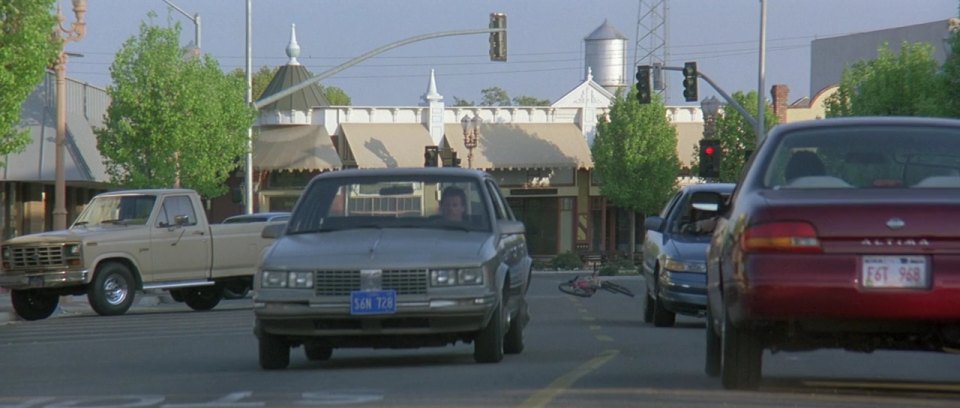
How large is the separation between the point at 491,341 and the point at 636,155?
183 feet

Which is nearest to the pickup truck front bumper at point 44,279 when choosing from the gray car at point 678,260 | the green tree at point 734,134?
the gray car at point 678,260

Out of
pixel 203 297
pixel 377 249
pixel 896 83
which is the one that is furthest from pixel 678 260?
pixel 896 83

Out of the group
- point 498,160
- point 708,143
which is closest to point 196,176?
point 708,143

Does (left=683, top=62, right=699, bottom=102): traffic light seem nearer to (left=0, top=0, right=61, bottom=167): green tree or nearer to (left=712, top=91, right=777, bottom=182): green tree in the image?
(left=0, top=0, right=61, bottom=167): green tree

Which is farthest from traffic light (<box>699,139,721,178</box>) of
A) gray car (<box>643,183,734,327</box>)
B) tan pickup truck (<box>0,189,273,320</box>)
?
gray car (<box>643,183,734,327</box>)

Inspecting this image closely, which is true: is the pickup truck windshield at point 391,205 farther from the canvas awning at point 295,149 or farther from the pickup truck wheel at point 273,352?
the canvas awning at point 295,149

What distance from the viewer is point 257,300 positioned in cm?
1228

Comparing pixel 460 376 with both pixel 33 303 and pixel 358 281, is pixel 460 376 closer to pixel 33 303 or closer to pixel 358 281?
pixel 358 281

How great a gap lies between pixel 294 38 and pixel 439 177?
57.0 meters

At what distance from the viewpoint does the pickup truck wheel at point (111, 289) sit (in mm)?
25688

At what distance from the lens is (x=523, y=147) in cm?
6806

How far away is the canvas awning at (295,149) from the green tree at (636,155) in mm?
11434

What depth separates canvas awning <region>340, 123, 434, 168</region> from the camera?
65.1m

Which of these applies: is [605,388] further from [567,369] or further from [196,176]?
Result: [196,176]
